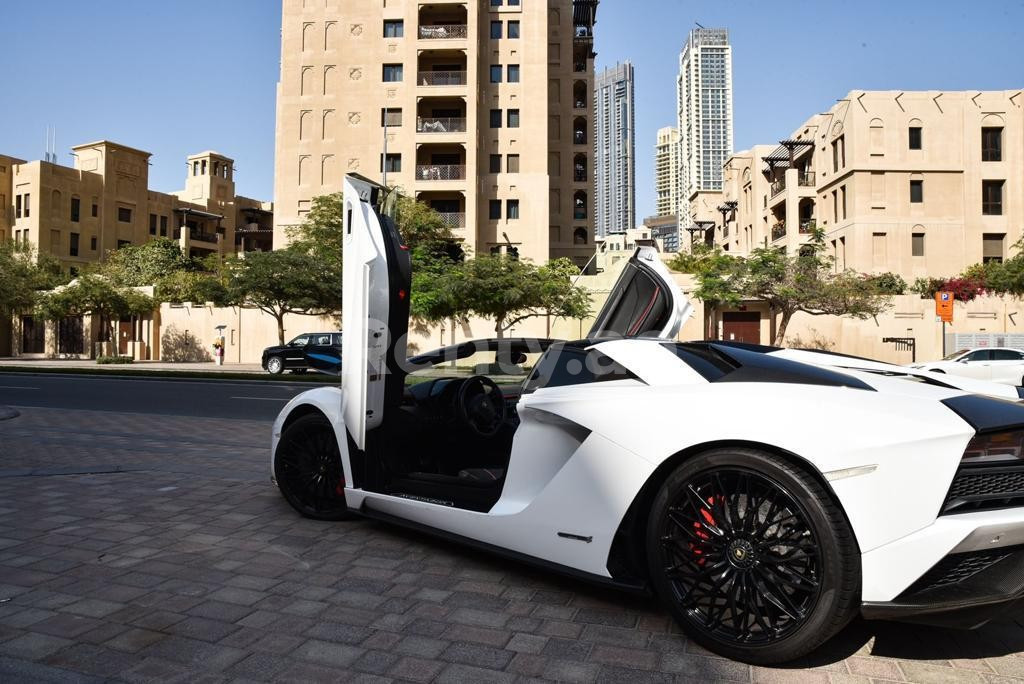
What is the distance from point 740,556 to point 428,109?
44275mm

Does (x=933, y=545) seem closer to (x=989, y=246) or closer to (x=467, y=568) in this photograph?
(x=467, y=568)

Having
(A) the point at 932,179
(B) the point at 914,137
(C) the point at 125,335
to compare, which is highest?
(B) the point at 914,137

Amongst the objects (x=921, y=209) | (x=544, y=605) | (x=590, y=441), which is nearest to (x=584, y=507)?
(x=590, y=441)

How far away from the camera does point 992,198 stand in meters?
39.2

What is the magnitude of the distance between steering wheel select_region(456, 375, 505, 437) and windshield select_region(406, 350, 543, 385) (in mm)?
57

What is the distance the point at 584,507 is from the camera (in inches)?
111

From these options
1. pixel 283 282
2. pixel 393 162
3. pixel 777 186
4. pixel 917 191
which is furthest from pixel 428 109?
pixel 917 191

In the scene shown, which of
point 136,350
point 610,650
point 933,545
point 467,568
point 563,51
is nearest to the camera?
point 933,545

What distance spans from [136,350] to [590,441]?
40.9 meters

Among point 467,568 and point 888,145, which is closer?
point 467,568

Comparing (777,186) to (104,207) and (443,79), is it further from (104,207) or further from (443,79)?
(104,207)

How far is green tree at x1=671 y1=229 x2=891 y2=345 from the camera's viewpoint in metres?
25.5

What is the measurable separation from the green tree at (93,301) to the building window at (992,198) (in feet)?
157

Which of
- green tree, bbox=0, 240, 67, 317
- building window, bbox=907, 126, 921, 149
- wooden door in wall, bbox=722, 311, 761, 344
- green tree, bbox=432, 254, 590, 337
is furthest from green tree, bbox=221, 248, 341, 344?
building window, bbox=907, 126, 921, 149
